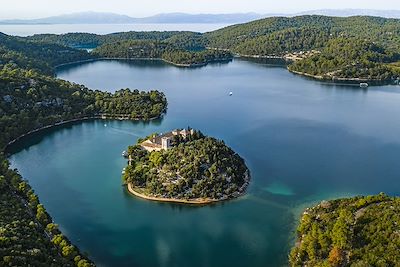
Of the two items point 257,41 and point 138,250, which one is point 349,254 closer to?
point 138,250

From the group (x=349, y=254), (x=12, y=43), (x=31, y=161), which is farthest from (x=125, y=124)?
(x=12, y=43)

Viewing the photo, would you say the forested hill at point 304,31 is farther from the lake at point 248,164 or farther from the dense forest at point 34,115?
the dense forest at point 34,115

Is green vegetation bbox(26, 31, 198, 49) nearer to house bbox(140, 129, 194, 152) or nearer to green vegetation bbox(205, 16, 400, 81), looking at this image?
green vegetation bbox(205, 16, 400, 81)

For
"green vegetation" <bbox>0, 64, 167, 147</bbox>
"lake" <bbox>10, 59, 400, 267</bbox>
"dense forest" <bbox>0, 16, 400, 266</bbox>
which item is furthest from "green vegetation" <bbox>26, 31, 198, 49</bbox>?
"green vegetation" <bbox>0, 64, 167, 147</bbox>

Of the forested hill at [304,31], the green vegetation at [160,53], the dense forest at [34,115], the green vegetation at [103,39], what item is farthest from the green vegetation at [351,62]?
the green vegetation at [103,39]

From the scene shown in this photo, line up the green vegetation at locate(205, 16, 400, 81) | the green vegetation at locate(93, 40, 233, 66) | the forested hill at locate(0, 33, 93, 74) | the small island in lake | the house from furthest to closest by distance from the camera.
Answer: the green vegetation at locate(93, 40, 233, 66), the green vegetation at locate(205, 16, 400, 81), the forested hill at locate(0, 33, 93, 74), the house, the small island in lake

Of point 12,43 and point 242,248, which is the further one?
point 12,43
